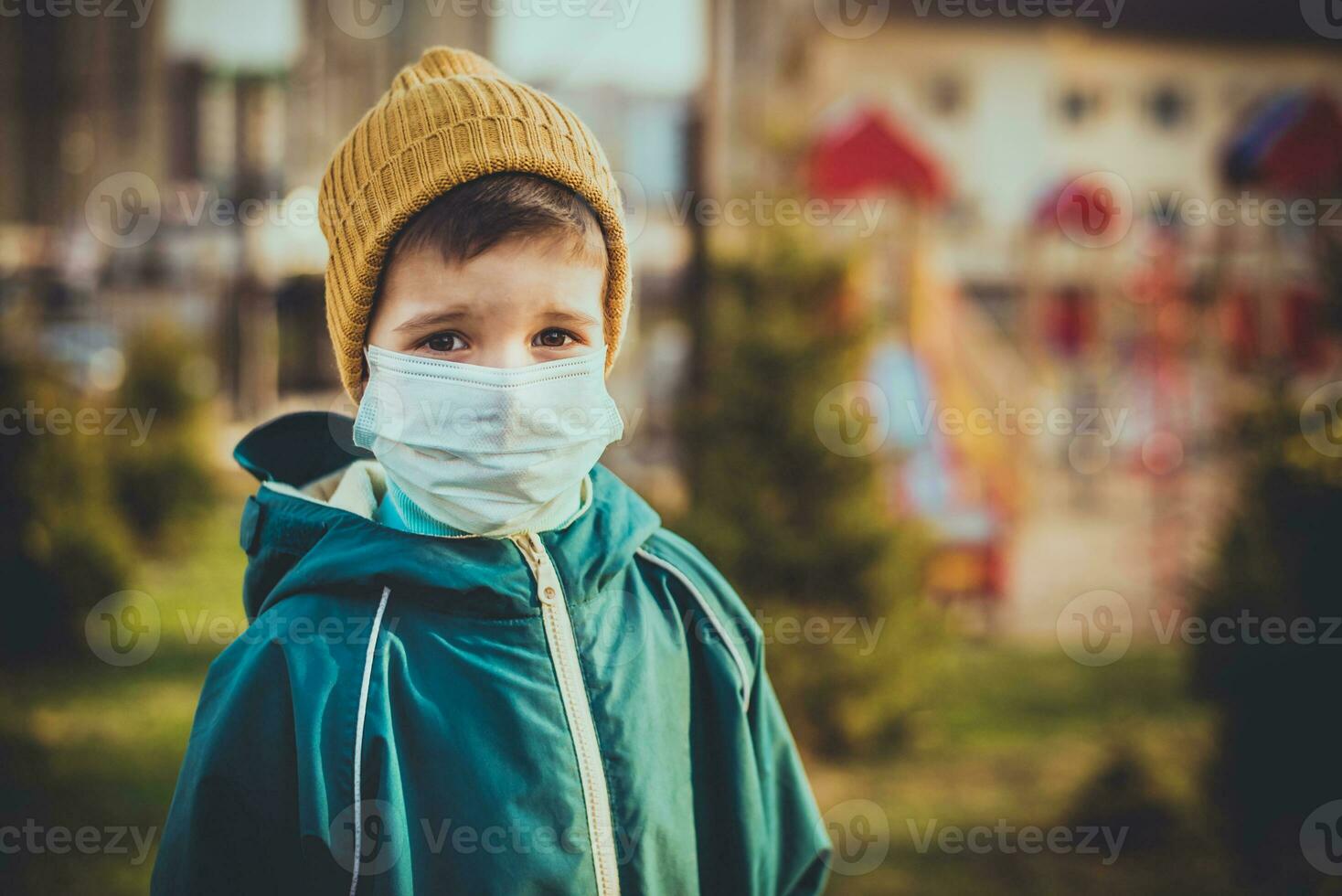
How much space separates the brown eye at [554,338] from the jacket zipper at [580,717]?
284 millimetres

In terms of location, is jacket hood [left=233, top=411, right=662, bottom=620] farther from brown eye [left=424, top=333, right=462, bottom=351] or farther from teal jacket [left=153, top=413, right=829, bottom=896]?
brown eye [left=424, top=333, right=462, bottom=351]

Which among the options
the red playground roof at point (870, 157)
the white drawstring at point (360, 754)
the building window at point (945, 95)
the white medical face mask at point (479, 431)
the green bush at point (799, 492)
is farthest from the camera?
the building window at point (945, 95)

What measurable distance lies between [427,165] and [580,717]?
2.46ft

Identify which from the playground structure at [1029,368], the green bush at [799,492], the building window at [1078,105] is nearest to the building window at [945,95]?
the building window at [1078,105]

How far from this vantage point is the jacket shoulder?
1.55m

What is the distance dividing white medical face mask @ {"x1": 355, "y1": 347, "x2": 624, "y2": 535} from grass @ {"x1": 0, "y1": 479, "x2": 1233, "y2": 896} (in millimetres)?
3185

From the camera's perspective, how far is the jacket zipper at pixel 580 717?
1.35 meters

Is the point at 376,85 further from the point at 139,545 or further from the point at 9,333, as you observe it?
the point at 9,333

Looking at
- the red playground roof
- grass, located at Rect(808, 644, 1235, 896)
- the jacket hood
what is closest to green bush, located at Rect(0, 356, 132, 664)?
grass, located at Rect(808, 644, 1235, 896)

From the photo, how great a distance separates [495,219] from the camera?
132cm

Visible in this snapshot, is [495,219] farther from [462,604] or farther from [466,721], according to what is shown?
[466,721]

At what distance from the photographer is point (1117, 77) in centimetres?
3288

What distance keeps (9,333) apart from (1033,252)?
10609mm

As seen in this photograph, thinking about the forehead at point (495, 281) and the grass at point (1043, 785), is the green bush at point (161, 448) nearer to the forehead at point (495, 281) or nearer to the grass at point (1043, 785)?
the grass at point (1043, 785)
